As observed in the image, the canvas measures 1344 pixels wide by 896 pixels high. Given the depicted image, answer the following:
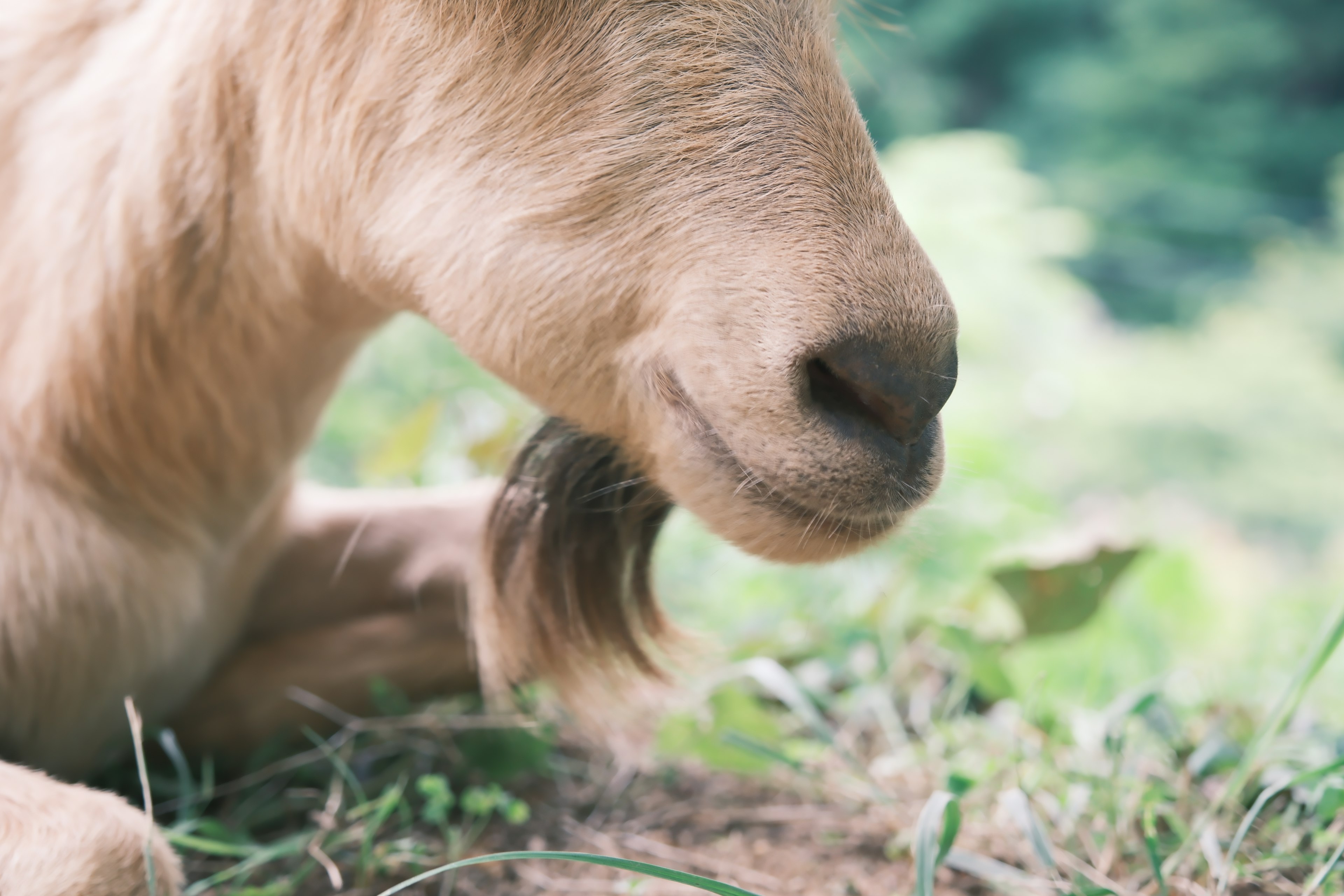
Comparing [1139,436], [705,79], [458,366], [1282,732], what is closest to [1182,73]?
[1139,436]

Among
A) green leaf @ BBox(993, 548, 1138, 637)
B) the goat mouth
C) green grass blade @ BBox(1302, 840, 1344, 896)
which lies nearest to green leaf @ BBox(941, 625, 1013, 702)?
green leaf @ BBox(993, 548, 1138, 637)

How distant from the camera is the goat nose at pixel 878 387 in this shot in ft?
3.68

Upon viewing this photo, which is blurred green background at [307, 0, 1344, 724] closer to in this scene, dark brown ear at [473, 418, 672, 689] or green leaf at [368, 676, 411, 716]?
dark brown ear at [473, 418, 672, 689]

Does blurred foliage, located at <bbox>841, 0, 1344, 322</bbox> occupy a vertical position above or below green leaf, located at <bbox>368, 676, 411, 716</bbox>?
above

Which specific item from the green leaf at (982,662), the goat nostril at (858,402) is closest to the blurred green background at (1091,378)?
the green leaf at (982,662)

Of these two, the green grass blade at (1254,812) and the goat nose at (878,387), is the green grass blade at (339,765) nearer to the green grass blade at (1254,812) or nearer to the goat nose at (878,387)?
the goat nose at (878,387)

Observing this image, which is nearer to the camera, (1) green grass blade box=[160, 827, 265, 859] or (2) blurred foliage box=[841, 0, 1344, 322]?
(1) green grass blade box=[160, 827, 265, 859]

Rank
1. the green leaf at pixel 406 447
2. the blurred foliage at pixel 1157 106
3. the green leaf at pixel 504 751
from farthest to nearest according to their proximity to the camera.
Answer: the blurred foliage at pixel 1157 106
the green leaf at pixel 406 447
the green leaf at pixel 504 751

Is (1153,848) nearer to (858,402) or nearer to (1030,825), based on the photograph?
(1030,825)

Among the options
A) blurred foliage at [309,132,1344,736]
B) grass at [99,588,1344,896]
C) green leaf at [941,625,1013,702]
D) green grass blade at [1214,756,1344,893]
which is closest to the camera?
green grass blade at [1214,756,1344,893]

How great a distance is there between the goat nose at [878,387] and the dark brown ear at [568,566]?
0.38 m

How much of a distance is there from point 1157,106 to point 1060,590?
1025 centimetres

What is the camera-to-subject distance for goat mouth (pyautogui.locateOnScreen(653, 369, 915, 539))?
121cm

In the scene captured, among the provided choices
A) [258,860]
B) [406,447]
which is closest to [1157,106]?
[406,447]
